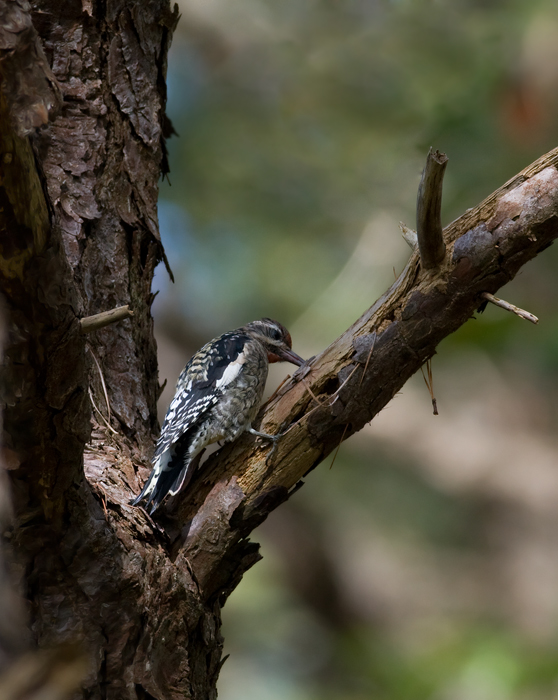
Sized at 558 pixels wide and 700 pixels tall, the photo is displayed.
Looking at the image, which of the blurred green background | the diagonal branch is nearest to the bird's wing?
the diagonal branch

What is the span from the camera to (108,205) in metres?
3.06

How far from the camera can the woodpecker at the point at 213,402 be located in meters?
2.63

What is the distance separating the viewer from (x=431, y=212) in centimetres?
204

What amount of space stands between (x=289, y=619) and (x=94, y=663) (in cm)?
499

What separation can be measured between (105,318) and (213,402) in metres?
1.62

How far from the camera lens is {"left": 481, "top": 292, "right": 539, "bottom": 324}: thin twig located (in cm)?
205

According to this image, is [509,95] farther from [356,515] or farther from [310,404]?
[310,404]

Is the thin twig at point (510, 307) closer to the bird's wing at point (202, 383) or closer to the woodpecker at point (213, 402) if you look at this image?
the woodpecker at point (213, 402)

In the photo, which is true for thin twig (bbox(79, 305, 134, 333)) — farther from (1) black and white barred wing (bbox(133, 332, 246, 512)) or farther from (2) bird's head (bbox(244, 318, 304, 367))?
(2) bird's head (bbox(244, 318, 304, 367))

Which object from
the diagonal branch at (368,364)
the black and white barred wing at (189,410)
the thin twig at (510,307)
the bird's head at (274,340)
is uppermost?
the bird's head at (274,340)

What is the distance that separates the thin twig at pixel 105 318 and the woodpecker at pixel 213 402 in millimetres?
927

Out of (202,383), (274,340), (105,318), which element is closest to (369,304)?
(274,340)

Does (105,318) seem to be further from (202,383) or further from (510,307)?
(202,383)

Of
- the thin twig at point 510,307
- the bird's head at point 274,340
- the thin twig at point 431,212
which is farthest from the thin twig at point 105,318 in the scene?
the bird's head at point 274,340
